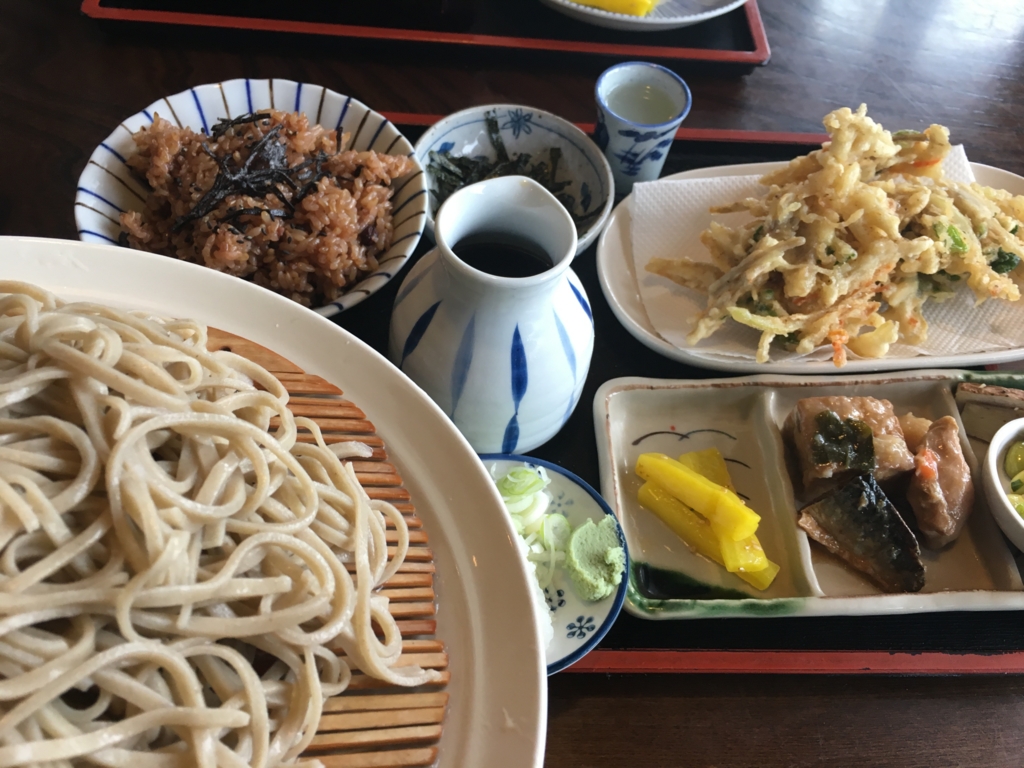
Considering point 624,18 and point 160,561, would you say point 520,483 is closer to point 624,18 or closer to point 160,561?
point 160,561

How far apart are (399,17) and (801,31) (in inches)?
63.2

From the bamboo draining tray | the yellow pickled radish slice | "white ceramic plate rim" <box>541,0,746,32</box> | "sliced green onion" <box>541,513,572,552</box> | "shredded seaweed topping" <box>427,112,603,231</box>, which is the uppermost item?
the yellow pickled radish slice

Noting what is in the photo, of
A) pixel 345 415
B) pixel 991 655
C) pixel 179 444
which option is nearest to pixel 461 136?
pixel 345 415

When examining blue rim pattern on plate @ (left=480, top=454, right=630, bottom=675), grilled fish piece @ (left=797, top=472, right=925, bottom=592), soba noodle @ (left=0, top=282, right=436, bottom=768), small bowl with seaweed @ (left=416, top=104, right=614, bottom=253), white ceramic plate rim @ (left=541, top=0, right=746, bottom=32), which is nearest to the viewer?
soba noodle @ (left=0, top=282, right=436, bottom=768)

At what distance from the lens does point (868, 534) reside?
4.91ft

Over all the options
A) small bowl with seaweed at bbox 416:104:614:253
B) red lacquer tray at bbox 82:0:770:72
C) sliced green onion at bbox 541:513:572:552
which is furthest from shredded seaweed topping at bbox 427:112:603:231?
sliced green onion at bbox 541:513:572:552

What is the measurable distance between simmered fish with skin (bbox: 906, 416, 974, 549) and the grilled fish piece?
73 mm

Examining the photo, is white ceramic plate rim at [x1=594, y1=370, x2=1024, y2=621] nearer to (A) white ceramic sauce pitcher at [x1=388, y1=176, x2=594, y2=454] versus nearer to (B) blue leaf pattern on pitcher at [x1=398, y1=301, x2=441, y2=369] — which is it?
(A) white ceramic sauce pitcher at [x1=388, y1=176, x2=594, y2=454]

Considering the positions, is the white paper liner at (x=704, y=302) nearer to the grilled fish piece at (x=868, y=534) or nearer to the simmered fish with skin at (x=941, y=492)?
the simmered fish with skin at (x=941, y=492)

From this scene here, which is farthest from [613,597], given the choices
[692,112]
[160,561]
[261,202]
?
[692,112]

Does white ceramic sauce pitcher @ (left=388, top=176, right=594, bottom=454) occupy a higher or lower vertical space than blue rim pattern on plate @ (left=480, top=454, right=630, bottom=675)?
higher

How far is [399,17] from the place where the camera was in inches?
91.7

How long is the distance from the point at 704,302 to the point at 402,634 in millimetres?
1288

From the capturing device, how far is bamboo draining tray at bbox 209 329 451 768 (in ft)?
2.82
